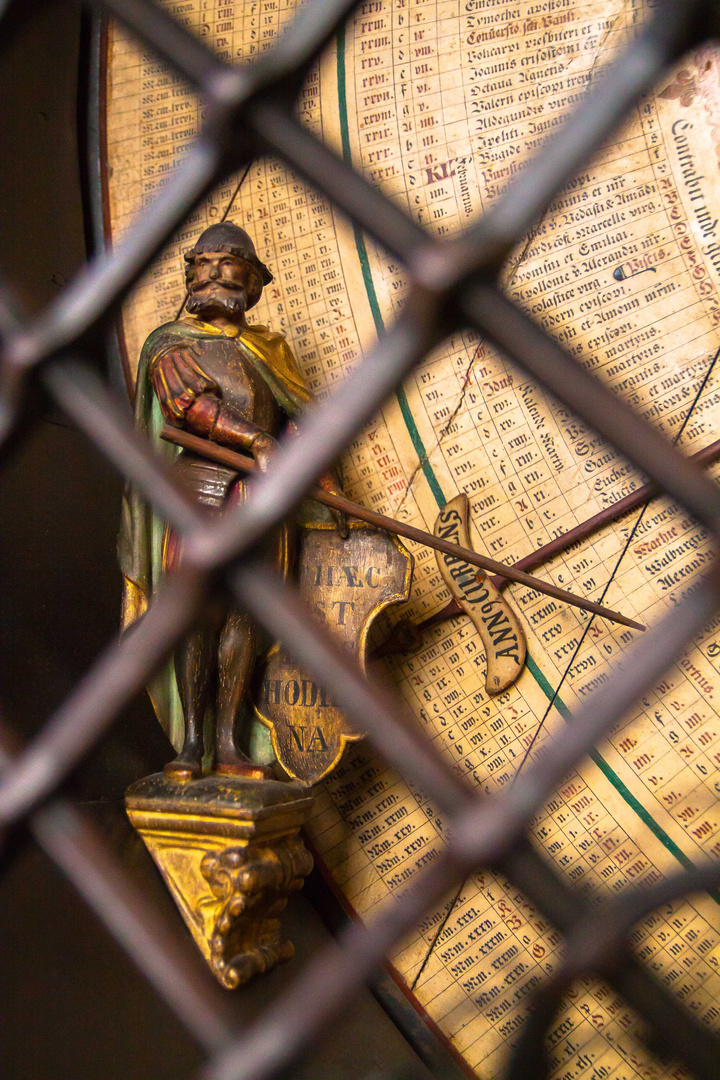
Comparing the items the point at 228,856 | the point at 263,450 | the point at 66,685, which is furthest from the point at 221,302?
the point at 228,856

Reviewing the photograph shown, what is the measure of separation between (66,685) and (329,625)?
17.2 inches

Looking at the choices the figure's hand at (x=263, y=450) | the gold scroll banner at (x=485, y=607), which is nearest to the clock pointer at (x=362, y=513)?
the figure's hand at (x=263, y=450)

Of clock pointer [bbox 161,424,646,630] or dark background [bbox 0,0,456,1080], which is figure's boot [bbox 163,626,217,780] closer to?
dark background [bbox 0,0,456,1080]

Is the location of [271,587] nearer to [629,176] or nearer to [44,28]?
[629,176]

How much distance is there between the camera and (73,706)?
0.35 metres

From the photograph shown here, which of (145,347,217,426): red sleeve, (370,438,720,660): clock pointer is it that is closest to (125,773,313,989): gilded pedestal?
(370,438,720,660): clock pointer

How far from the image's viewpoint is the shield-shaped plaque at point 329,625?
1.40 meters

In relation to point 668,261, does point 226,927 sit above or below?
below

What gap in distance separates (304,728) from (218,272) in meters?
0.75

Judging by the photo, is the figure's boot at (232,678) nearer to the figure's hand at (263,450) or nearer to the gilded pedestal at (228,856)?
the gilded pedestal at (228,856)

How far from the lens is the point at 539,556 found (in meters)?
1.56

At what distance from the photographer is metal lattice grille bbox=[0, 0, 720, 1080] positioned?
0.94ft

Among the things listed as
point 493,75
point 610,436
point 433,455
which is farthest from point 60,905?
point 493,75

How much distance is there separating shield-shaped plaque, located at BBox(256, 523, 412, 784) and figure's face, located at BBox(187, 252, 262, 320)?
1.36ft
